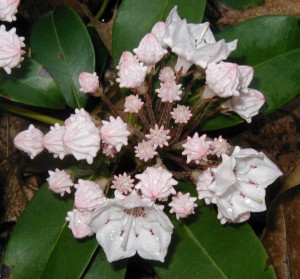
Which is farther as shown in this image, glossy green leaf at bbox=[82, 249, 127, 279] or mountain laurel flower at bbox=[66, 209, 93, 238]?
glossy green leaf at bbox=[82, 249, 127, 279]

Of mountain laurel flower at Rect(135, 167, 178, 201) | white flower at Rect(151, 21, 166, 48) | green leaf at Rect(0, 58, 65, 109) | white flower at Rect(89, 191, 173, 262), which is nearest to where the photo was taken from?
mountain laurel flower at Rect(135, 167, 178, 201)

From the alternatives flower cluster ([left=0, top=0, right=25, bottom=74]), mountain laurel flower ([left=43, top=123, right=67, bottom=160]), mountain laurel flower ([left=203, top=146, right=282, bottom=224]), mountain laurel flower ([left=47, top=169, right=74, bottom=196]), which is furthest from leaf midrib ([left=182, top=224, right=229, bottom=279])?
flower cluster ([left=0, top=0, right=25, bottom=74])

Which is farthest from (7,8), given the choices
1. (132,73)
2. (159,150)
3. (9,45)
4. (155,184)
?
(155,184)

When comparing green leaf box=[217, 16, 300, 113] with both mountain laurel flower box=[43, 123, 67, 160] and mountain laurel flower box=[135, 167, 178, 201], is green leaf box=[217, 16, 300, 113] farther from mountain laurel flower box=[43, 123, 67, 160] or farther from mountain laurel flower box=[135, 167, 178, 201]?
mountain laurel flower box=[43, 123, 67, 160]

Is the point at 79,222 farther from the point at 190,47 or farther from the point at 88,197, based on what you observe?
the point at 190,47

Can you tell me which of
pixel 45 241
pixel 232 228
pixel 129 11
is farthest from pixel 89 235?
pixel 129 11

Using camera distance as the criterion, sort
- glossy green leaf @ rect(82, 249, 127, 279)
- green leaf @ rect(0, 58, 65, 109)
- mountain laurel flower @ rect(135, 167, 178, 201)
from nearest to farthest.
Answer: mountain laurel flower @ rect(135, 167, 178, 201)
glossy green leaf @ rect(82, 249, 127, 279)
green leaf @ rect(0, 58, 65, 109)

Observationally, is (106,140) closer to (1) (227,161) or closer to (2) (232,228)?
(1) (227,161)
